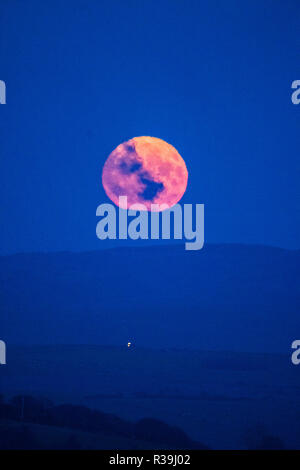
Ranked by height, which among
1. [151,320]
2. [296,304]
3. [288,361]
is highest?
[296,304]

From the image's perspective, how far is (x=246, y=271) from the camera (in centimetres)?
5209

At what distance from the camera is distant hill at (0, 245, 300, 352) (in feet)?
127

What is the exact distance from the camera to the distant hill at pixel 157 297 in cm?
3872

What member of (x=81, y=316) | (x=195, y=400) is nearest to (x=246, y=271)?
(x=81, y=316)

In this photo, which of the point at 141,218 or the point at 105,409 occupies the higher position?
the point at 141,218

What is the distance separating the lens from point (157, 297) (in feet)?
163

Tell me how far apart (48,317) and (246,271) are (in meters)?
21.3

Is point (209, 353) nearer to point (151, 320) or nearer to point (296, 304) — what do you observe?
point (151, 320)

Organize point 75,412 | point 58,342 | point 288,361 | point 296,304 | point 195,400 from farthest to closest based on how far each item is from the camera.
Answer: point 296,304 → point 58,342 → point 288,361 → point 195,400 → point 75,412

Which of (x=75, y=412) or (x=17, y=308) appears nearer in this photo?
(x=75, y=412)

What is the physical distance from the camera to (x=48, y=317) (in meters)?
43.2

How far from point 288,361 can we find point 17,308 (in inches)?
959
